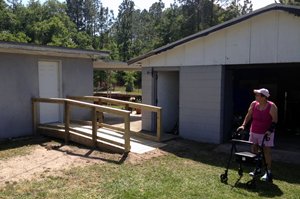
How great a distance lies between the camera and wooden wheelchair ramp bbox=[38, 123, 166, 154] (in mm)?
8594

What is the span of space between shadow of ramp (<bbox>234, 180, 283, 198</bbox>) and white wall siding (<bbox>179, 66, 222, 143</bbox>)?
3408 mm

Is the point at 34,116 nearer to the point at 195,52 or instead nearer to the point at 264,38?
the point at 195,52

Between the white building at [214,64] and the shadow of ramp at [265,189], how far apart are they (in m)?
3.41

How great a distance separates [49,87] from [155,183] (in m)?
6.48

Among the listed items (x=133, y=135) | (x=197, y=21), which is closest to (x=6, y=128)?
(x=133, y=135)

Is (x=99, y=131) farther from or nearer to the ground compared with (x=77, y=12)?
nearer to the ground

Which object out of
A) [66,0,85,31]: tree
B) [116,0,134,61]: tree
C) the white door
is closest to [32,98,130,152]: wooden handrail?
the white door

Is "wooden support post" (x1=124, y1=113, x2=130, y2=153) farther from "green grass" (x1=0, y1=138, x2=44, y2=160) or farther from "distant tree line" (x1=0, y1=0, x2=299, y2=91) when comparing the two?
"distant tree line" (x1=0, y1=0, x2=299, y2=91)

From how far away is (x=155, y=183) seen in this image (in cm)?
627

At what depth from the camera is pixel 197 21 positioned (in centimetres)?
4131

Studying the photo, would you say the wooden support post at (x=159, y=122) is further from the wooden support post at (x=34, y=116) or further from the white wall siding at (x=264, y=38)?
the wooden support post at (x=34, y=116)

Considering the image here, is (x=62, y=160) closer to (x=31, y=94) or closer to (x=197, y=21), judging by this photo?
(x=31, y=94)

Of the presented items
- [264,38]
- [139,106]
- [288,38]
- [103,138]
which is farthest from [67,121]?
[288,38]

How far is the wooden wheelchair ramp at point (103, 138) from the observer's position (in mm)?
8594
